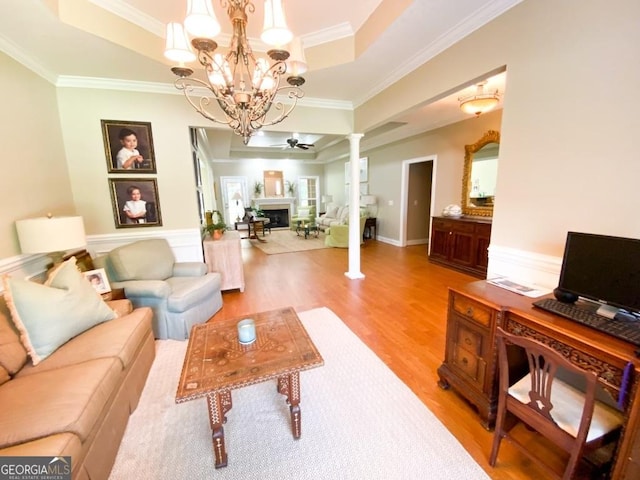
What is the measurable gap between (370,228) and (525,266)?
604 centimetres

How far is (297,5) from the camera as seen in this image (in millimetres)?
2148

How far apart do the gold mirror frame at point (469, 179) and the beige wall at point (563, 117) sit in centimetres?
304

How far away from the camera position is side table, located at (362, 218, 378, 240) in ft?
25.2

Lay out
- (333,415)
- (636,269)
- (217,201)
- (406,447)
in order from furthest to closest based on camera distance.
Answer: (217,201) → (333,415) → (406,447) → (636,269)

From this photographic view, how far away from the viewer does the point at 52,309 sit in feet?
5.50

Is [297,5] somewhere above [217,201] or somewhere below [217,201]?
above

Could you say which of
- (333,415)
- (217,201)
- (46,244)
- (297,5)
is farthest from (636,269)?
(217,201)

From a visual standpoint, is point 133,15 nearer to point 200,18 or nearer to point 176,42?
point 176,42

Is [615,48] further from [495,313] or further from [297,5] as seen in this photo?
[297,5]

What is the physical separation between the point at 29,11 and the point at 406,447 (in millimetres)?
3701

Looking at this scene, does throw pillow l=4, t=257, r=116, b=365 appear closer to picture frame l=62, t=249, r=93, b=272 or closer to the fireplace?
picture frame l=62, t=249, r=93, b=272

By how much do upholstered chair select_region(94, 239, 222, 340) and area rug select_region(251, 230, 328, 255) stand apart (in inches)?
131

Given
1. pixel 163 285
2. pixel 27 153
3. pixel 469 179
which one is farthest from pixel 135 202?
pixel 469 179

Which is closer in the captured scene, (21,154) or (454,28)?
(454,28)
